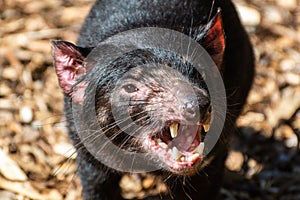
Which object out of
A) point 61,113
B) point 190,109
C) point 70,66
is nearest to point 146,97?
point 190,109

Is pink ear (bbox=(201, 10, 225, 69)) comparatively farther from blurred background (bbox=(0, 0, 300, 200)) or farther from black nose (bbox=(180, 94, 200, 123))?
blurred background (bbox=(0, 0, 300, 200))

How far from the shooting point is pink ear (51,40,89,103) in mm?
3725

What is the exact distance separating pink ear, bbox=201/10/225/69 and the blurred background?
1.29 meters

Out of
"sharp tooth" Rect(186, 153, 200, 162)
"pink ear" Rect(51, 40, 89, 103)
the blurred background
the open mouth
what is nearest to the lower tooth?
the open mouth

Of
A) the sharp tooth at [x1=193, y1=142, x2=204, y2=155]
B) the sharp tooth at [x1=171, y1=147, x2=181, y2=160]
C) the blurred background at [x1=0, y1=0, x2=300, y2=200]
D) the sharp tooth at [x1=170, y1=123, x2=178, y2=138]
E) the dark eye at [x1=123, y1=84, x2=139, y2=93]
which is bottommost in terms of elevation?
the blurred background at [x1=0, y1=0, x2=300, y2=200]

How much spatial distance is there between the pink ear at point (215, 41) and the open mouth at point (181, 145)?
1.42ft

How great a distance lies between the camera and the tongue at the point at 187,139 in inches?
143

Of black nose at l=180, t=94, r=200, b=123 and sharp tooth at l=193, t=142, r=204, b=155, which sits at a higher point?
black nose at l=180, t=94, r=200, b=123

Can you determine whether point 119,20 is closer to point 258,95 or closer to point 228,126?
point 228,126

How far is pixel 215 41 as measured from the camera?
388cm

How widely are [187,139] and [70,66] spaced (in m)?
0.70

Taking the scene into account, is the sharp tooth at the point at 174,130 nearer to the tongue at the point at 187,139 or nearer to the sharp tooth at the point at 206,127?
the tongue at the point at 187,139

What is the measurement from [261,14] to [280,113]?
A: 101 centimetres

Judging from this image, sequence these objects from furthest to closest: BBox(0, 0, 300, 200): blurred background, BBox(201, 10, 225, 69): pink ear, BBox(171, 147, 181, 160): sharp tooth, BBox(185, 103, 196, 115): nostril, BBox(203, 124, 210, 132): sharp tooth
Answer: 1. BBox(0, 0, 300, 200): blurred background
2. BBox(201, 10, 225, 69): pink ear
3. BBox(171, 147, 181, 160): sharp tooth
4. BBox(203, 124, 210, 132): sharp tooth
5. BBox(185, 103, 196, 115): nostril
